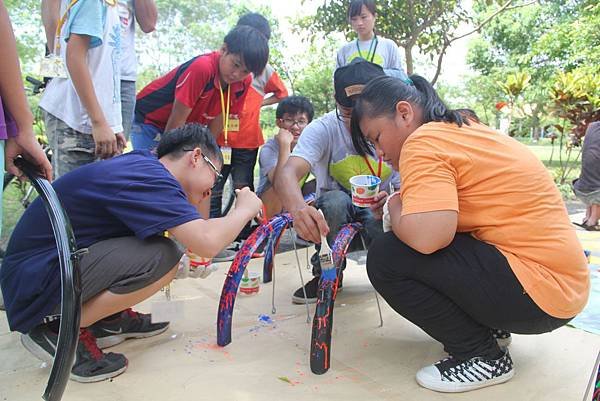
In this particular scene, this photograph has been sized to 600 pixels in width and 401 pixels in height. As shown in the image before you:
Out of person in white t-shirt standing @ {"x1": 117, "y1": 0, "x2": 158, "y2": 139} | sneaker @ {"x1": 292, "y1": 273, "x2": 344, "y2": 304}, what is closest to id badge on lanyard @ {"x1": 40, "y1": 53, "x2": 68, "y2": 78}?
person in white t-shirt standing @ {"x1": 117, "y1": 0, "x2": 158, "y2": 139}

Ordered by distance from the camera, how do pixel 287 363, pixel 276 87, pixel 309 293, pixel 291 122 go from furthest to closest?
pixel 276 87 → pixel 291 122 → pixel 309 293 → pixel 287 363

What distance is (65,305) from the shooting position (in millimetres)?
1186

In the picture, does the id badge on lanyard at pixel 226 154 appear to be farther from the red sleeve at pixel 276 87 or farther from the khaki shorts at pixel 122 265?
the khaki shorts at pixel 122 265

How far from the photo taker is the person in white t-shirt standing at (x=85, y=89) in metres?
2.01

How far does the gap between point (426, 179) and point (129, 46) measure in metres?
1.75

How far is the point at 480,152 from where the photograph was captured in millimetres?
1507

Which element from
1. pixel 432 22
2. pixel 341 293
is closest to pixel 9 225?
pixel 341 293

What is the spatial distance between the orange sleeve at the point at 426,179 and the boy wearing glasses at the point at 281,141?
202 cm

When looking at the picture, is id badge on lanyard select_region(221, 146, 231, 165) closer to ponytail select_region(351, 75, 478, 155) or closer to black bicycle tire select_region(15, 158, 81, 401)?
ponytail select_region(351, 75, 478, 155)

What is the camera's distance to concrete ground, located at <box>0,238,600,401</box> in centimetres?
158

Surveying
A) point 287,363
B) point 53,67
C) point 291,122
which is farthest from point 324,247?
point 291,122

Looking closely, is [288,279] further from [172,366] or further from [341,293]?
[172,366]

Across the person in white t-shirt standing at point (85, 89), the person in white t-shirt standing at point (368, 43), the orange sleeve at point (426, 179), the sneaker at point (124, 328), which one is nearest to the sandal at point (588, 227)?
the person in white t-shirt standing at point (368, 43)

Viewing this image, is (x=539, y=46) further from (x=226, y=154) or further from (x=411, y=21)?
(x=226, y=154)
